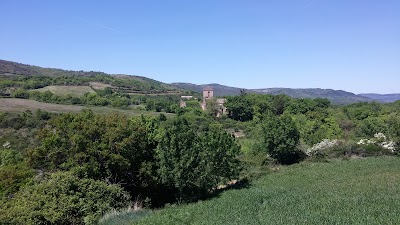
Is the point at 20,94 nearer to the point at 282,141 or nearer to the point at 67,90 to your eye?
the point at 67,90

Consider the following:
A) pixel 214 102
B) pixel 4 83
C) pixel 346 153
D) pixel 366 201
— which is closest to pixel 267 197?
pixel 366 201

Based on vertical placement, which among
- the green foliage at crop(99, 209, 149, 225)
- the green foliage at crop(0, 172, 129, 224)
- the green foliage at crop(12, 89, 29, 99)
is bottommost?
the green foliage at crop(99, 209, 149, 225)

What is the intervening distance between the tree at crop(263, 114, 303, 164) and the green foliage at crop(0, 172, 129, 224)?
36295 mm

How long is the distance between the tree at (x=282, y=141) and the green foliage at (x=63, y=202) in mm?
36295

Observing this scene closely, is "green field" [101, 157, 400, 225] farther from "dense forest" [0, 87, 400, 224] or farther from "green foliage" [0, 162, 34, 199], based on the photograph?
"green foliage" [0, 162, 34, 199]

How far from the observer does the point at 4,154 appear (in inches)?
1868

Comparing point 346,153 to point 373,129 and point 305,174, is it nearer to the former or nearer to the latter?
point 305,174

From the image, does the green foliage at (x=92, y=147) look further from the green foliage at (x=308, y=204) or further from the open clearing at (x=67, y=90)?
the open clearing at (x=67, y=90)

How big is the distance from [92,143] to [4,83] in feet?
416

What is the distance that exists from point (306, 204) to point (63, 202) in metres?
18.2

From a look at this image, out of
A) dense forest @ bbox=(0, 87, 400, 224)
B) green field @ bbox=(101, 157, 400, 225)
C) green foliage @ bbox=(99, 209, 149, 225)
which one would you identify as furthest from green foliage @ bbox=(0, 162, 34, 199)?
green field @ bbox=(101, 157, 400, 225)

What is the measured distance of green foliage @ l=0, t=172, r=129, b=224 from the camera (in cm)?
2383

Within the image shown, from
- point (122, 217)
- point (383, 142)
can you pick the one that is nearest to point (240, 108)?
point (383, 142)

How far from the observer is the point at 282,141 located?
5894 cm
